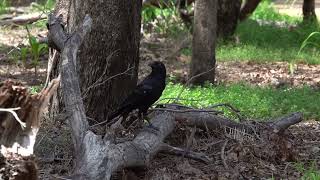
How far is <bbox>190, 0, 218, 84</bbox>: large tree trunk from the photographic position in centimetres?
903

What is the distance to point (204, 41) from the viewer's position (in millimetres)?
9109

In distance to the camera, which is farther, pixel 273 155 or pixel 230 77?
pixel 230 77

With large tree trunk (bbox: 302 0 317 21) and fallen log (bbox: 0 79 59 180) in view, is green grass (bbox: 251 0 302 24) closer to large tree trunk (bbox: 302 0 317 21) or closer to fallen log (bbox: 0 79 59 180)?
large tree trunk (bbox: 302 0 317 21)

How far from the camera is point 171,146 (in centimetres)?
535

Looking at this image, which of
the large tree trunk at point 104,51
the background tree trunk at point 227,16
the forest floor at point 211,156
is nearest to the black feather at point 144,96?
the forest floor at point 211,156

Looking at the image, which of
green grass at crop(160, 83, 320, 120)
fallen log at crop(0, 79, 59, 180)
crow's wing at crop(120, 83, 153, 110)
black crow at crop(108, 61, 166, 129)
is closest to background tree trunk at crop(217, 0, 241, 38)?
green grass at crop(160, 83, 320, 120)

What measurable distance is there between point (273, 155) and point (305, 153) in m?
0.46

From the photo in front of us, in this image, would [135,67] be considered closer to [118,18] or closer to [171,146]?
[118,18]

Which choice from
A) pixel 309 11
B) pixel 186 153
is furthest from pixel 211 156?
pixel 309 11

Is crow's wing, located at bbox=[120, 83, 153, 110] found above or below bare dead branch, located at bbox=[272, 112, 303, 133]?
above

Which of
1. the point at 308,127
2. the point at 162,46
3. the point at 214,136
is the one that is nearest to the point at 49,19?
the point at 214,136

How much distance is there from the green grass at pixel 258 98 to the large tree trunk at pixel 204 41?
28 cm

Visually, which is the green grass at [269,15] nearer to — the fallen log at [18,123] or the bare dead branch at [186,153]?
the bare dead branch at [186,153]

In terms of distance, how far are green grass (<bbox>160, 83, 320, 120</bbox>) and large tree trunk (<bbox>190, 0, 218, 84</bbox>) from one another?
282 millimetres
